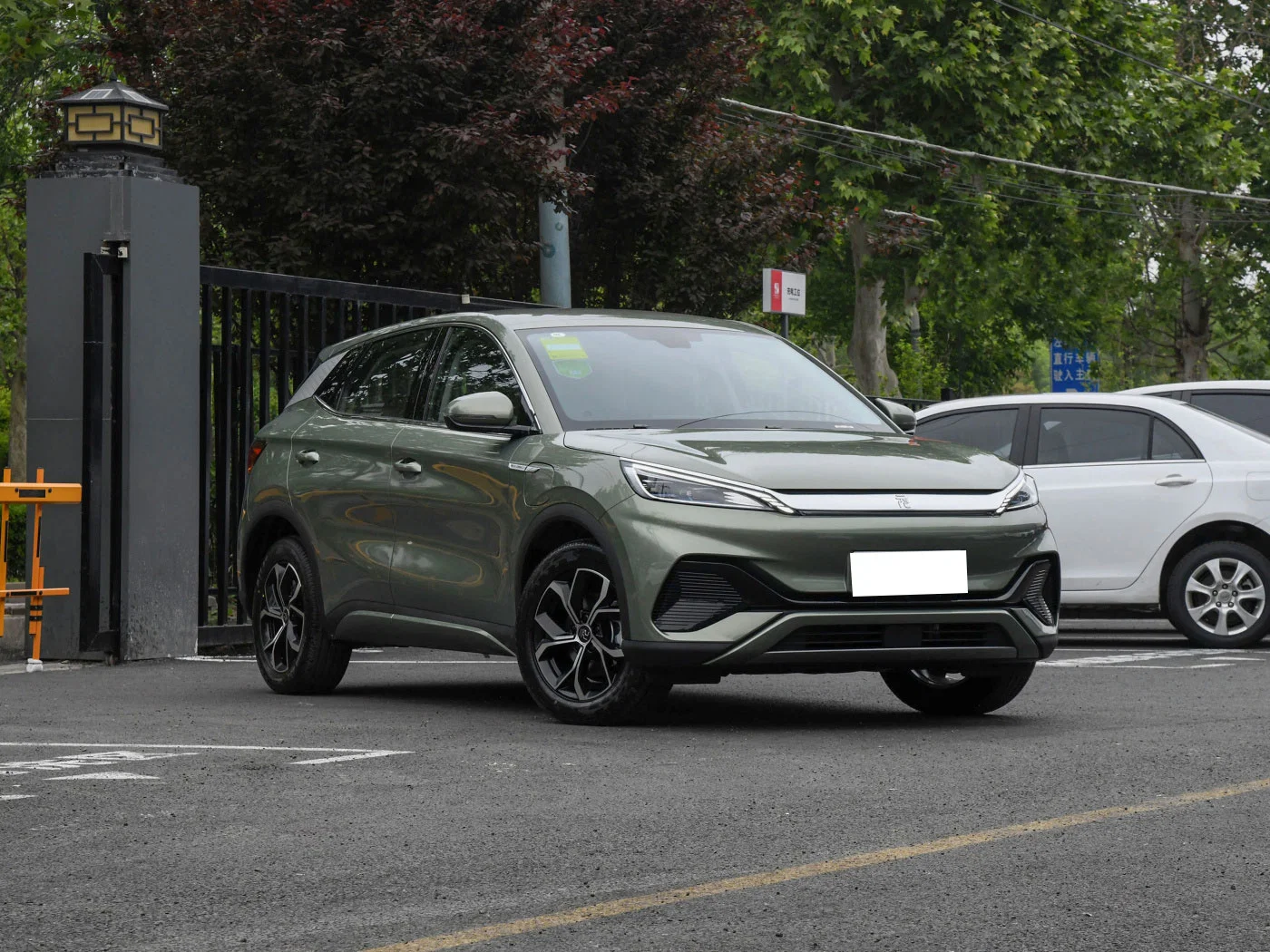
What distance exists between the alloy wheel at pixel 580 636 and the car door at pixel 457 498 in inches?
11.6

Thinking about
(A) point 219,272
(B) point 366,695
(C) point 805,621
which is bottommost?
(B) point 366,695

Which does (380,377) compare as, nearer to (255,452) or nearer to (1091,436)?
(255,452)

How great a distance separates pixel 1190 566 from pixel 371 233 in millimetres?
6530

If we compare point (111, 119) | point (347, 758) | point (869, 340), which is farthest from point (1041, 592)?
point (869, 340)

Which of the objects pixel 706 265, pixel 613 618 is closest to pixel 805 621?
pixel 613 618

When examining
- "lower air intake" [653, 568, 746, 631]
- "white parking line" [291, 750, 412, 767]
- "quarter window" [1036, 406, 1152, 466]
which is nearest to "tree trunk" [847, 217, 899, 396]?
"quarter window" [1036, 406, 1152, 466]

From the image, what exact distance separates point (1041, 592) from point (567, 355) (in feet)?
7.15

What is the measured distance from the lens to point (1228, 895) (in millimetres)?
4676

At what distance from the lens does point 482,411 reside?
8203 millimetres

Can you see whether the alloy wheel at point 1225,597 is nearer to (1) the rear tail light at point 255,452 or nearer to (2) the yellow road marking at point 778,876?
(1) the rear tail light at point 255,452

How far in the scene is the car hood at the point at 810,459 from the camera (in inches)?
298

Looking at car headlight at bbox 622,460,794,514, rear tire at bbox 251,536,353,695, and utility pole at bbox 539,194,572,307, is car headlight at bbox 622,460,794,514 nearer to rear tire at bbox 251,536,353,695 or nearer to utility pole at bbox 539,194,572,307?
rear tire at bbox 251,536,353,695

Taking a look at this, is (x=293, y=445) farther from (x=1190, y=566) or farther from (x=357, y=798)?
(x=1190, y=566)

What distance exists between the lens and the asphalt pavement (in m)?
4.39
